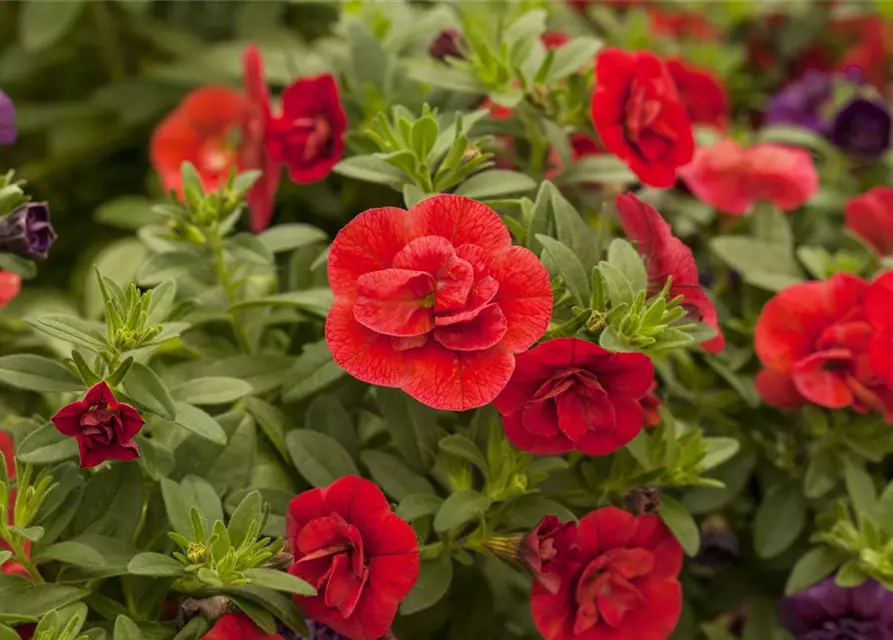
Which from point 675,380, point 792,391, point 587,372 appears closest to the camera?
point 587,372

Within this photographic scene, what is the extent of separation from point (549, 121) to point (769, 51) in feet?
3.35

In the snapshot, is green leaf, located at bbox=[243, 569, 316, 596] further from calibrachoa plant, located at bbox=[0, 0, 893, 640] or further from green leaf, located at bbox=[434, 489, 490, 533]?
green leaf, located at bbox=[434, 489, 490, 533]

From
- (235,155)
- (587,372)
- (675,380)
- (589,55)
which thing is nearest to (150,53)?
(235,155)

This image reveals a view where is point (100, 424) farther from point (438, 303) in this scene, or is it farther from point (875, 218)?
point (875, 218)

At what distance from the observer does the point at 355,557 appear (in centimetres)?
80

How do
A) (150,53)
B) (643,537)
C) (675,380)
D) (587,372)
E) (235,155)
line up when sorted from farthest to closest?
(150,53) < (235,155) < (675,380) < (643,537) < (587,372)

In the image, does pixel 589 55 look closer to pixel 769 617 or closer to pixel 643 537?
pixel 643 537

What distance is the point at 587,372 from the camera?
812 mm

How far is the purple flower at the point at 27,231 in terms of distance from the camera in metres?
0.90

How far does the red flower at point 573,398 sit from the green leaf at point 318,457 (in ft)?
0.55

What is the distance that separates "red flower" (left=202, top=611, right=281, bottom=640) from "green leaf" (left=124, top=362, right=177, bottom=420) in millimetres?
163

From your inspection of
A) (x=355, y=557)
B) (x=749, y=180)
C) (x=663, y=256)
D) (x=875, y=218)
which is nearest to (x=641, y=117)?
(x=663, y=256)

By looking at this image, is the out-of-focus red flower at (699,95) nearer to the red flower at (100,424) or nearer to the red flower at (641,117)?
the red flower at (641,117)

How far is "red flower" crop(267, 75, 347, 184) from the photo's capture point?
3.51 ft
